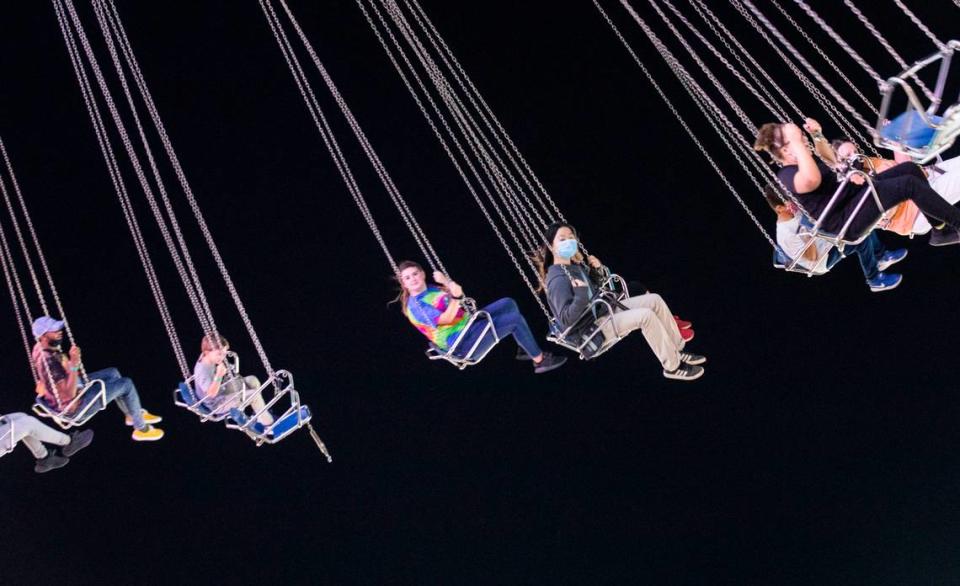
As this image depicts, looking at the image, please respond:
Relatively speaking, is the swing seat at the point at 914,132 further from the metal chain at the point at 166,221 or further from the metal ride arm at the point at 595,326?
the metal chain at the point at 166,221

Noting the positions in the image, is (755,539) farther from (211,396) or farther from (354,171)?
(211,396)

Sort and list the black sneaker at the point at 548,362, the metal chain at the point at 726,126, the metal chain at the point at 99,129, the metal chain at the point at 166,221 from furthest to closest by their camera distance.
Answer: the metal chain at the point at 99,129
the black sneaker at the point at 548,362
the metal chain at the point at 166,221
the metal chain at the point at 726,126

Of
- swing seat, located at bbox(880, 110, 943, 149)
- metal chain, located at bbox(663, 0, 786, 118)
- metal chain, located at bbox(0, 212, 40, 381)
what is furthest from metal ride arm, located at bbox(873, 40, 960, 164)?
metal chain, located at bbox(0, 212, 40, 381)

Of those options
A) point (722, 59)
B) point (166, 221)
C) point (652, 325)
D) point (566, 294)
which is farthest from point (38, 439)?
point (722, 59)

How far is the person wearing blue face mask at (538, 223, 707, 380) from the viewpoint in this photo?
229 inches

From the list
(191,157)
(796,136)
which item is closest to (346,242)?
(191,157)

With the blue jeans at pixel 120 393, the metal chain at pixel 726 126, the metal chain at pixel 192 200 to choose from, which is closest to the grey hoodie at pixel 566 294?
the metal chain at pixel 726 126

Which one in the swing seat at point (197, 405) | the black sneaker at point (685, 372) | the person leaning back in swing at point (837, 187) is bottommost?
the black sneaker at point (685, 372)

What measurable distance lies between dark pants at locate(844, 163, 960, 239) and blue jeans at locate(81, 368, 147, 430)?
4.31 meters

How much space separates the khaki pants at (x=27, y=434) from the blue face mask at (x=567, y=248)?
3.43 metres

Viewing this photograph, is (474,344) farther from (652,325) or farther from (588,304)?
(652,325)

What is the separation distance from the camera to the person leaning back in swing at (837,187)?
506cm

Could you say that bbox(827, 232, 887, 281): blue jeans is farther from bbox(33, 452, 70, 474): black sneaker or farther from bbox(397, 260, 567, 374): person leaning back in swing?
bbox(33, 452, 70, 474): black sneaker

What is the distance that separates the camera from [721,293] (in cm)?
909
